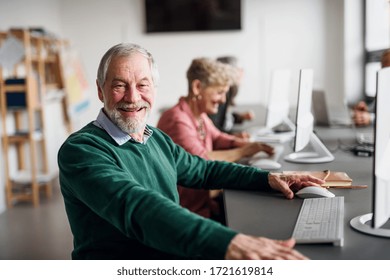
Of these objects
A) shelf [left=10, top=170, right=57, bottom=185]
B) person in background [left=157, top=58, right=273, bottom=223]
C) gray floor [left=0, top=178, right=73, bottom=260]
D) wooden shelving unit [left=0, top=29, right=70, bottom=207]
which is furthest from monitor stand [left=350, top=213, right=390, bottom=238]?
shelf [left=10, top=170, right=57, bottom=185]

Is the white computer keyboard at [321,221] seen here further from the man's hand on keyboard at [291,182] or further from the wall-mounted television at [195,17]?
the wall-mounted television at [195,17]

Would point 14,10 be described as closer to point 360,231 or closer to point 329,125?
point 329,125

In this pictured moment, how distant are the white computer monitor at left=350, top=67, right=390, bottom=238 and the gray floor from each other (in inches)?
59.8

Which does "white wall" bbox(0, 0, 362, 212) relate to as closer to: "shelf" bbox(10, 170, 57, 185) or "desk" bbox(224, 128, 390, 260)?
"shelf" bbox(10, 170, 57, 185)

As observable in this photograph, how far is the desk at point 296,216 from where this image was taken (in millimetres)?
933

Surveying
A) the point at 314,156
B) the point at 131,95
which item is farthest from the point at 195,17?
the point at 131,95

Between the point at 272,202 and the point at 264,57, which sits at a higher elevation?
the point at 264,57

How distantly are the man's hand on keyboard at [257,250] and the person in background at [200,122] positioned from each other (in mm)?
1012

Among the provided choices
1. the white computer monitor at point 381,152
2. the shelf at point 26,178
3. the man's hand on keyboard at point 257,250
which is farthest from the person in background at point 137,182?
the shelf at point 26,178

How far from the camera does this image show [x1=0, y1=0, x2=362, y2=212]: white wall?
18.0 feet

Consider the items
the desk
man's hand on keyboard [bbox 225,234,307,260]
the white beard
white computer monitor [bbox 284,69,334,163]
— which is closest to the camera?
man's hand on keyboard [bbox 225,234,307,260]
